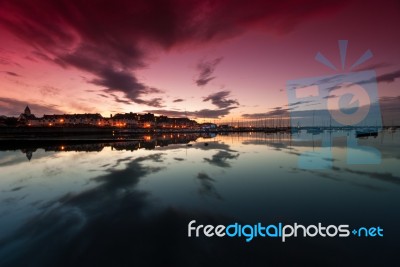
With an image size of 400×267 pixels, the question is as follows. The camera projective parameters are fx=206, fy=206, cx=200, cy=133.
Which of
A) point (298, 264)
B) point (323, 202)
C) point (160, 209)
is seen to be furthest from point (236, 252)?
point (323, 202)

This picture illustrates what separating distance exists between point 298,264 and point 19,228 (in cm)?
1095

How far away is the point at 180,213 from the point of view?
10.4 m

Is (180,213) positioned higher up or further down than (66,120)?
further down

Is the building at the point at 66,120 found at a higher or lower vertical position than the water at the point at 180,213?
higher

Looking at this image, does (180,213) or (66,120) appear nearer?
(180,213)

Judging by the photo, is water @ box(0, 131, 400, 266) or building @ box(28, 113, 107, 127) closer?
water @ box(0, 131, 400, 266)

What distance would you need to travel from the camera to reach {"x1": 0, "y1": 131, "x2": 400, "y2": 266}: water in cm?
688

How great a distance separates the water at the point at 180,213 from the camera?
271 inches

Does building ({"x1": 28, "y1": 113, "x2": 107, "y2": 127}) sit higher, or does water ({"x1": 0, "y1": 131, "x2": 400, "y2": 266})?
building ({"x1": 28, "y1": 113, "x2": 107, "y2": 127})

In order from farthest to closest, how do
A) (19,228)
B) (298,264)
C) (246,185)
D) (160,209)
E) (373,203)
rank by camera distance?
(246,185) → (373,203) → (160,209) → (19,228) → (298,264)

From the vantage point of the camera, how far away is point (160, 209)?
427 inches

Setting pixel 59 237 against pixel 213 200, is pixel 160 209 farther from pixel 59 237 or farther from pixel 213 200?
pixel 59 237

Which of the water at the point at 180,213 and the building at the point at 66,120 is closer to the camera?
the water at the point at 180,213

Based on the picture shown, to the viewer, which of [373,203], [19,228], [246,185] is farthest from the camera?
[246,185]
